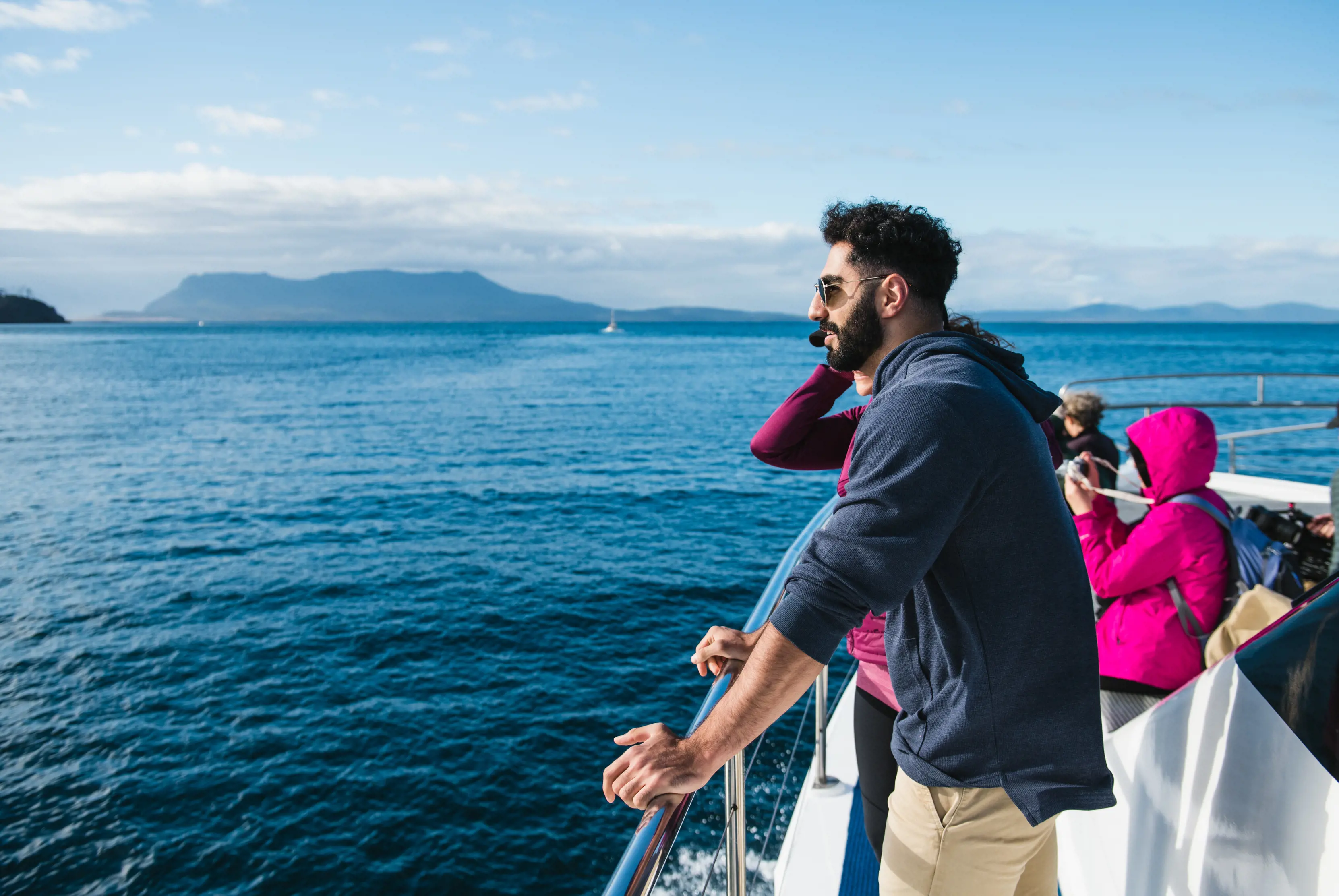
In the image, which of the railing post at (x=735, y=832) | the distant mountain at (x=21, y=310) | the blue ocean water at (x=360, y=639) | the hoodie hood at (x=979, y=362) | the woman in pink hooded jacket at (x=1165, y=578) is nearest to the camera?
the hoodie hood at (x=979, y=362)

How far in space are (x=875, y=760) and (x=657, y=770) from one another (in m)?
1.14

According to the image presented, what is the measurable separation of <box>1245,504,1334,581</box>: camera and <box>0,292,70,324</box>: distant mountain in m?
237

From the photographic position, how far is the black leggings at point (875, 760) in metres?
2.21

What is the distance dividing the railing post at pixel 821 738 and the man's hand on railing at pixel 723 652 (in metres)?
1.21

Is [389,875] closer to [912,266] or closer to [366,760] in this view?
[366,760]

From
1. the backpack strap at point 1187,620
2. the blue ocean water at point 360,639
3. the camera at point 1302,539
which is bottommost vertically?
the blue ocean water at point 360,639

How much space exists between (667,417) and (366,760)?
29585mm

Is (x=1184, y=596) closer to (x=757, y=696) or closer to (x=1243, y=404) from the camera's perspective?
(x=757, y=696)

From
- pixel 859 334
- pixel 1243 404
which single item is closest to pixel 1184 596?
pixel 859 334

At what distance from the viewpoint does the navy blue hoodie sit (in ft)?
4.03

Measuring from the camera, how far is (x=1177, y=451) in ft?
9.78

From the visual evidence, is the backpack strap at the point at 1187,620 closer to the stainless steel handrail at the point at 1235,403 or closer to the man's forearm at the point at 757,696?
the man's forearm at the point at 757,696

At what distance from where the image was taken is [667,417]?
37875 mm

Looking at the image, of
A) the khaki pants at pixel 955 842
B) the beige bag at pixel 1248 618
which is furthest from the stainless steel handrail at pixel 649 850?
the beige bag at pixel 1248 618
